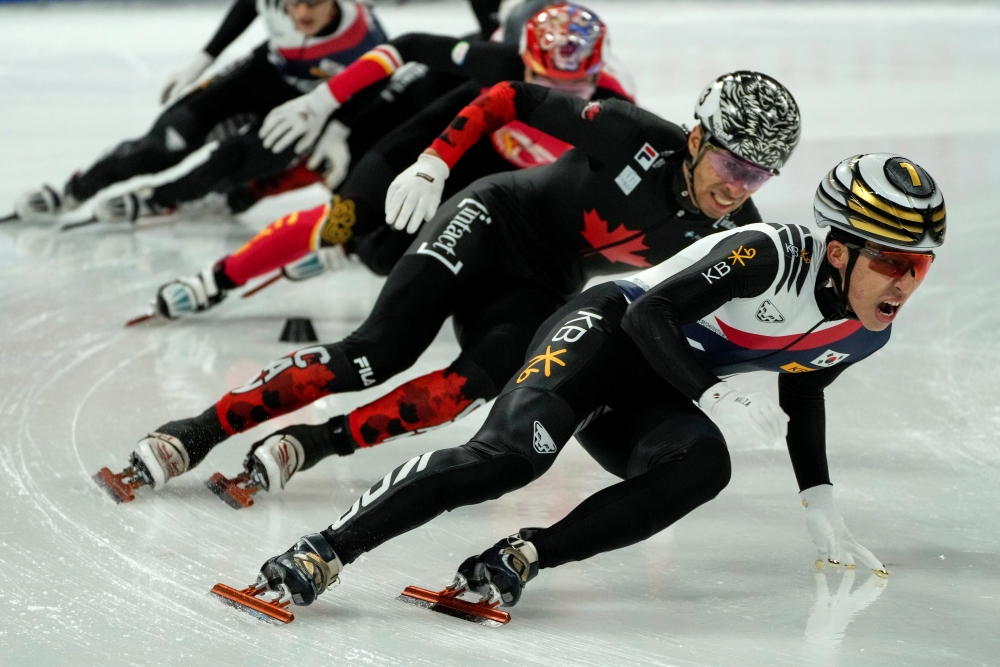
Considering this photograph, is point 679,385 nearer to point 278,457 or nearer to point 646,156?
point 646,156

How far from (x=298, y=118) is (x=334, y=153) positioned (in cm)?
100

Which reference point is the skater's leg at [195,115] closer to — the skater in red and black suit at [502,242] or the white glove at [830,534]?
the skater in red and black suit at [502,242]

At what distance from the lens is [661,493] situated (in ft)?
8.73

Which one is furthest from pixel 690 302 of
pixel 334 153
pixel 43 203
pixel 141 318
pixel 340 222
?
pixel 43 203

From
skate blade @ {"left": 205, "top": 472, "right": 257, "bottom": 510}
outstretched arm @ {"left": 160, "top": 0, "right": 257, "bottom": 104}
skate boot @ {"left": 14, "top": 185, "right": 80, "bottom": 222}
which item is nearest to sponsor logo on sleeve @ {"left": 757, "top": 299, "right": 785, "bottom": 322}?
skate blade @ {"left": 205, "top": 472, "right": 257, "bottom": 510}

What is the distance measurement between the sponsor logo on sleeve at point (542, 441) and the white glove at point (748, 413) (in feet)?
1.14

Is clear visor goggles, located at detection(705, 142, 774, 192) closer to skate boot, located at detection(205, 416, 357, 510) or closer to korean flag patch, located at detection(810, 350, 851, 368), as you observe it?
korean flag patch, located at detection(810, 350, 851, 368)

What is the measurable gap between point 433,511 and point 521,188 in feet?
4.25

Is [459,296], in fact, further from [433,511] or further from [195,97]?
[195,97]

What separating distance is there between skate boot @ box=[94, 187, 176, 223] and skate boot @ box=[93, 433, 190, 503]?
3.23 m

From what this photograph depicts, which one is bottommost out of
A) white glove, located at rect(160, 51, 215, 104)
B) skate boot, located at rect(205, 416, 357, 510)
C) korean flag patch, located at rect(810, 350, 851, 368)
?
skate boot, located at rect(205, 416, 357, 510)

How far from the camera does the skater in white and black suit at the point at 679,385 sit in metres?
2.62

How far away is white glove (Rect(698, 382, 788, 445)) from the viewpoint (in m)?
2.51

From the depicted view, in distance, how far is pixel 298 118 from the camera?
15.0 ft
